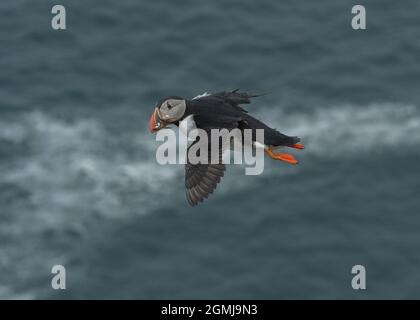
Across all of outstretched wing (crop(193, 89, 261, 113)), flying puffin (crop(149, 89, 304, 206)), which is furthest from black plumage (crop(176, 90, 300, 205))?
outstretched wing (crop(193, 89, 261, 113))

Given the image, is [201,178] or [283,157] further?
[283,157]

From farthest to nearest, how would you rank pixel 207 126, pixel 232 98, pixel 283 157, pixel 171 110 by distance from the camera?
pixel 232 98 → pixel 283 157 → pixel 207 126 → pixel 171 110

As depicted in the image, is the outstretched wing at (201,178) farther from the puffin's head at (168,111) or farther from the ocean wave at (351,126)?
the ocean wave at (351,126)

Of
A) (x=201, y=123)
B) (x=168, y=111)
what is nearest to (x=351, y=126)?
(x=201, y=123)

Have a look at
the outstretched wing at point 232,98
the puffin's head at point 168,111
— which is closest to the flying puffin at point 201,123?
the puffin's head at point 168,111

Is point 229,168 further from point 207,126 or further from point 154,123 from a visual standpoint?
point 154,123

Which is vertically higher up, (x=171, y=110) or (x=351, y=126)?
(x=351, y=126)
